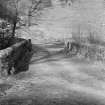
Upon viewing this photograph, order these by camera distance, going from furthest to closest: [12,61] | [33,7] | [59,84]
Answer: [33,7] < [12,61] < [59,84]

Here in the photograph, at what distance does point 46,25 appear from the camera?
29.1m

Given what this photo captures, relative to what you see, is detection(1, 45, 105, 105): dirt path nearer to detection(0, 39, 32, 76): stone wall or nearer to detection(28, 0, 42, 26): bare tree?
detection(0, 39, 32, 76): stone wall

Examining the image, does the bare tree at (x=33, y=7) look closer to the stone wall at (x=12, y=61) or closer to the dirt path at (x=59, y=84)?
the dirt path at (x=59, y=84)

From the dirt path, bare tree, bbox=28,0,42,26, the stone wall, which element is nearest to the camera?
the dirt path

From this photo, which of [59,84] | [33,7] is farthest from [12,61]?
[33,7]

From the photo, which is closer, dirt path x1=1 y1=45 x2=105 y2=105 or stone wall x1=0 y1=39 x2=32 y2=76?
dirt path x1=1 y1=45 x2=105 y2=105

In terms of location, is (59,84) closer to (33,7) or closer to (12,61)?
(12,61)

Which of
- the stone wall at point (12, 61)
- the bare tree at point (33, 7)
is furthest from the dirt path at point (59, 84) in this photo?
the bare tree at point (33, 7)

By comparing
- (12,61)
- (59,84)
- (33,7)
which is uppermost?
(33,7)

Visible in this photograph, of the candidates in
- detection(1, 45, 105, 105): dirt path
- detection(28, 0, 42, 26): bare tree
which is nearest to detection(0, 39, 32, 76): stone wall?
detection(1, 45, 105, 105): dirt path

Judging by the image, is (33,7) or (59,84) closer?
(59,84)

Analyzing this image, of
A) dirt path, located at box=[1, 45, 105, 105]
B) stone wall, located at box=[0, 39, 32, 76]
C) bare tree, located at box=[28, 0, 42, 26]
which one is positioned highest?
bare tree, located at box=[28, 0, 42, 26]

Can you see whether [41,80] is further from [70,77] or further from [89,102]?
[89,102]

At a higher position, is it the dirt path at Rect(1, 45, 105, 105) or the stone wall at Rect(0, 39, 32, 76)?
the stone wall at Rect(0, 39, 32, 76)
